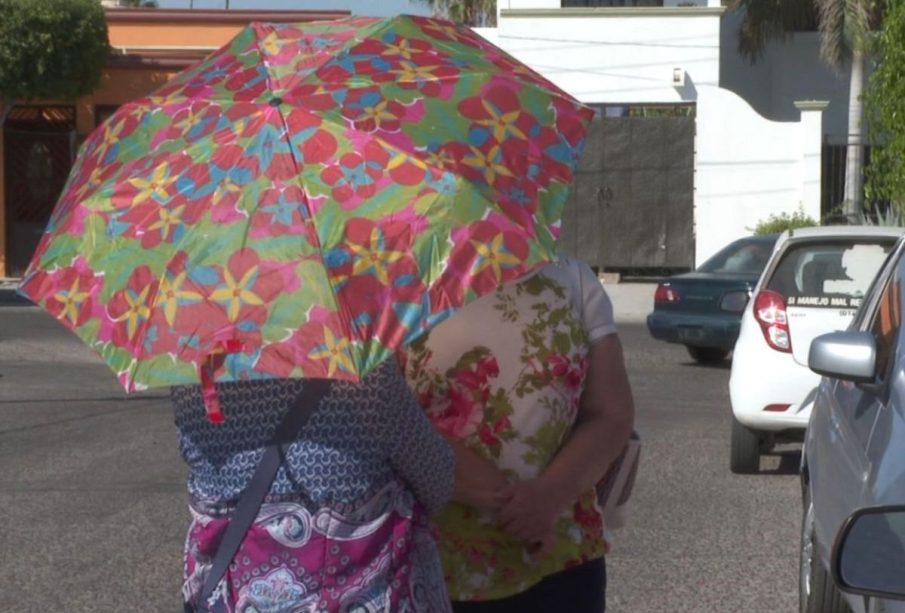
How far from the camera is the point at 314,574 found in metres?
2.73

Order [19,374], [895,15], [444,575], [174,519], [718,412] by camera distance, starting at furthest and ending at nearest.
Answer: [19,374] → [895,15] → [718,412] → [174,519] → [444,575]

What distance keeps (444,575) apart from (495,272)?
0.73 m

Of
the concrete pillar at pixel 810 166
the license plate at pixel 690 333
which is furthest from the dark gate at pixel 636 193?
the license plate at pixel 690 333

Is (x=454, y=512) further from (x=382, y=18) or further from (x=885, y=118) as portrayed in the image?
(x=885, y=118)

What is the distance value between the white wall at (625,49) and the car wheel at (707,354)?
37.4 feet

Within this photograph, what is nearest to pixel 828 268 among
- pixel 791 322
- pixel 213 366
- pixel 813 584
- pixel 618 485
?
pixel 791 322

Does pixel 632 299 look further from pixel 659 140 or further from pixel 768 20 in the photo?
pixel 768 20

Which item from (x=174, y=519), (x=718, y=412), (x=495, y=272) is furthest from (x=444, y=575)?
(x=718, y=412)

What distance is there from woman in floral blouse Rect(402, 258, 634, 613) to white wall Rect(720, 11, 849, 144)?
28.9 metres

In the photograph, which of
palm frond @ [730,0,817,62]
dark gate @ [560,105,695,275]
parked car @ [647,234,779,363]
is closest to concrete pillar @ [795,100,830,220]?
dark gate @ [560,105,695,275]

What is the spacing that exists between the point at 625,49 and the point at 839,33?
4.74 metres

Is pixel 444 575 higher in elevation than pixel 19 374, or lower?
higher

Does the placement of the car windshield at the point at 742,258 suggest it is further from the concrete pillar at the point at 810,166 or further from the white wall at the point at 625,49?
the white wall at the point at 625,49

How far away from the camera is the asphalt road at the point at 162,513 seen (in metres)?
6.85
